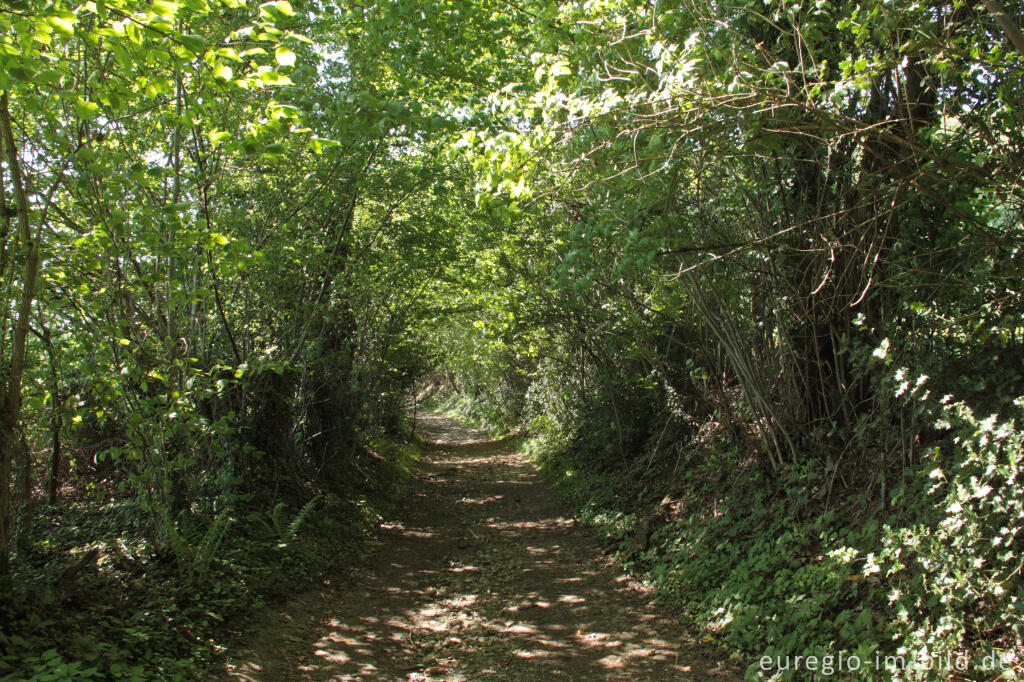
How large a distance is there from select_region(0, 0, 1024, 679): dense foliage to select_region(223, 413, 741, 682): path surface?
0.47 m

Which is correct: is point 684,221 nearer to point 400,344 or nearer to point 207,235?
point 207,235

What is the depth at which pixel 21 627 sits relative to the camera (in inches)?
162

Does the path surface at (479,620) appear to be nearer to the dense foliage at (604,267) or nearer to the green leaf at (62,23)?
the dense foliage at (604,267)

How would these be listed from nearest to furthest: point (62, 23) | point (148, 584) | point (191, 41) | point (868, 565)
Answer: point (62, 23) < point (191, 41) < point (868, 565) < point (148, 584)

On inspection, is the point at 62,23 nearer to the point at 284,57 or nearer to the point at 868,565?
the point at 284,57

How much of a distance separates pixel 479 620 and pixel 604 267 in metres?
3.81

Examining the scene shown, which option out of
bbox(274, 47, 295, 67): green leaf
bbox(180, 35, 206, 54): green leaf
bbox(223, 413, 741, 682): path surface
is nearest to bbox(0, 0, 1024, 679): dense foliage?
bbox(274, 47, 295, 67): green leaf

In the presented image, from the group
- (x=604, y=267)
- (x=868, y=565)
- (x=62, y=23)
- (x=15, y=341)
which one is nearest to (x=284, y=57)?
(x=62, y=23)

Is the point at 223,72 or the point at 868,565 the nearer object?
the point at 223,72

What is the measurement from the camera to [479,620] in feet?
20.3

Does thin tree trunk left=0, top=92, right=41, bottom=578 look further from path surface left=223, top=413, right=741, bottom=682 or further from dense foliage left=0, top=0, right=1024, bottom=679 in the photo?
path surface left=223, top=413, right=741, bottom=682

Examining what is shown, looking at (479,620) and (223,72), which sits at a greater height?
(223,72)

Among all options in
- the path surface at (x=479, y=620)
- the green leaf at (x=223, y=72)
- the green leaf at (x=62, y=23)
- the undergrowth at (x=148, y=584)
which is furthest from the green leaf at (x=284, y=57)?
the path surface at (x=479, y=620)

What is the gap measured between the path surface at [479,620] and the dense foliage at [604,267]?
0.47 m
